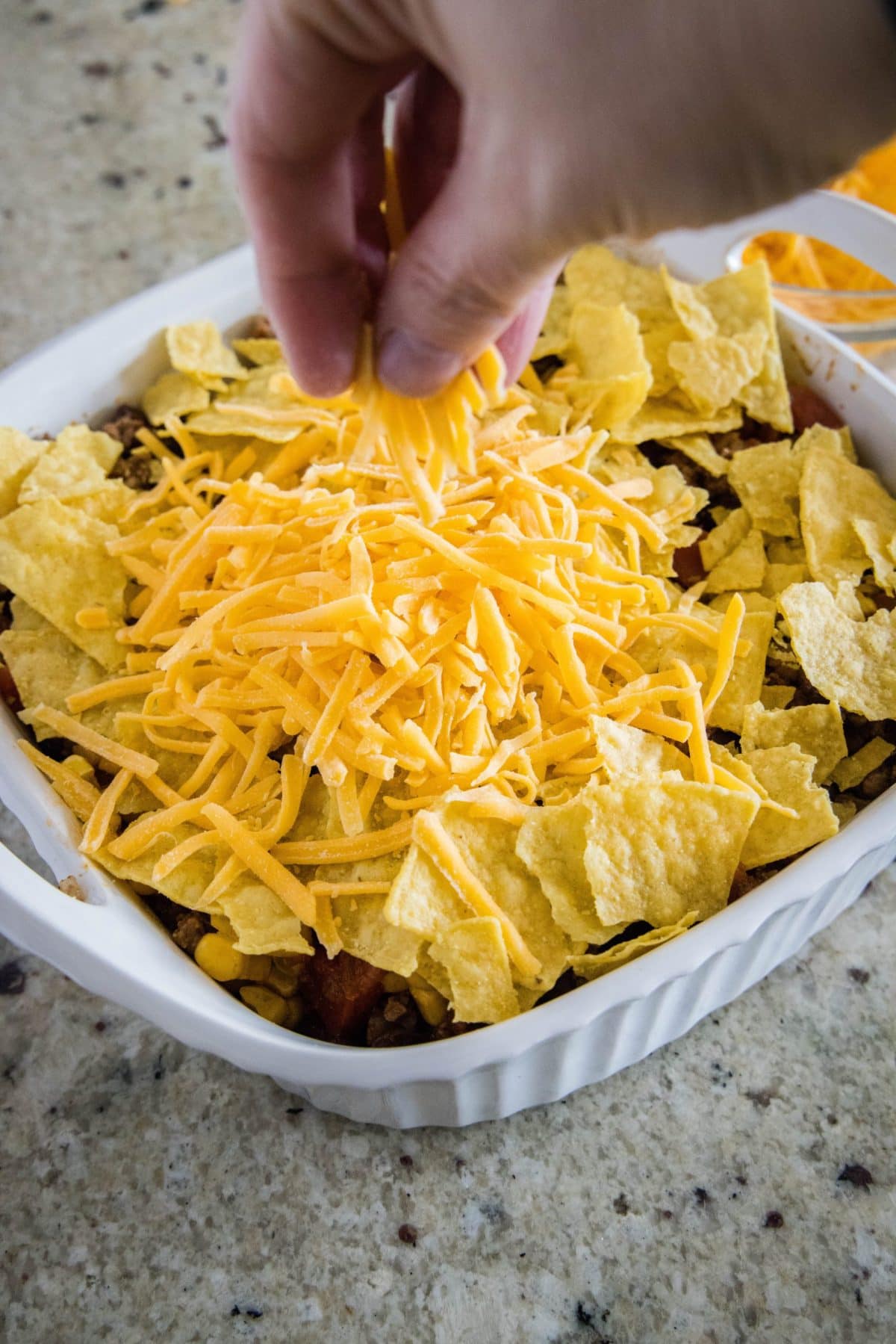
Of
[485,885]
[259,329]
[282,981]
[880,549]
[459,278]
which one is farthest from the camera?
[259,329]

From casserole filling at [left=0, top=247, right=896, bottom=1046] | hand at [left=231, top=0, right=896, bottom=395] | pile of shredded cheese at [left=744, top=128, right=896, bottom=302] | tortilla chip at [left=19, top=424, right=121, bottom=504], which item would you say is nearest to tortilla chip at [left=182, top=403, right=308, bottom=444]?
casserole filling at [left=0, top=247, right=896, bottom=1046]

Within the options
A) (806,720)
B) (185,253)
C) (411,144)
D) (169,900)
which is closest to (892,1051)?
(806,720)

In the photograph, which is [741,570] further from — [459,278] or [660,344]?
[459,278]

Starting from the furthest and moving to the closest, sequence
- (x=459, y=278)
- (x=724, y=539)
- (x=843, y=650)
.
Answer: (x=724, y=539)
(x=843, y=650)
(x=459, y=278)

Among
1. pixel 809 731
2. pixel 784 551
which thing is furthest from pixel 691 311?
pixel 809 731

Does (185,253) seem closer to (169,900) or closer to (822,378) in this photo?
(822,378)

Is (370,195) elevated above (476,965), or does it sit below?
above
